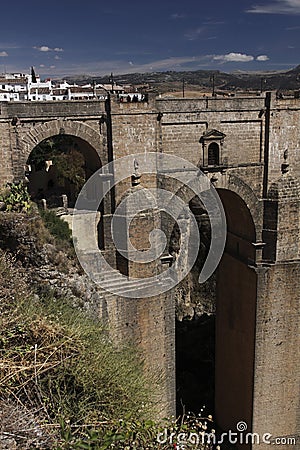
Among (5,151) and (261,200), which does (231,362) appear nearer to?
(261,200)

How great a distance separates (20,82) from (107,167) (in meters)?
34.5

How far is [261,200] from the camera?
1191cm

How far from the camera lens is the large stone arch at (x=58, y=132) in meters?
9.36

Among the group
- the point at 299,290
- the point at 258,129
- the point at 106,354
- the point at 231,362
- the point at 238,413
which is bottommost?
the point at 238,413

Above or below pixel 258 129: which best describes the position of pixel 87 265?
below

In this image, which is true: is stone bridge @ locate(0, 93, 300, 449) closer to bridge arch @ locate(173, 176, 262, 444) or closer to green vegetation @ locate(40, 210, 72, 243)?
bridge arch @ locate(173, 176, 262, 444)

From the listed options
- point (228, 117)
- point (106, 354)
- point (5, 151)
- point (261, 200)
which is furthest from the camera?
point (261, 200)

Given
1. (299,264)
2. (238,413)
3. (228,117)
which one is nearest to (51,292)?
(228,117)

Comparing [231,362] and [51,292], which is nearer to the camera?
[51,292]

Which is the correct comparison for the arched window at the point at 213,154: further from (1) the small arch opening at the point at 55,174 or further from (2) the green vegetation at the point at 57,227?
(1) the small arch opening at the point at 55,174
